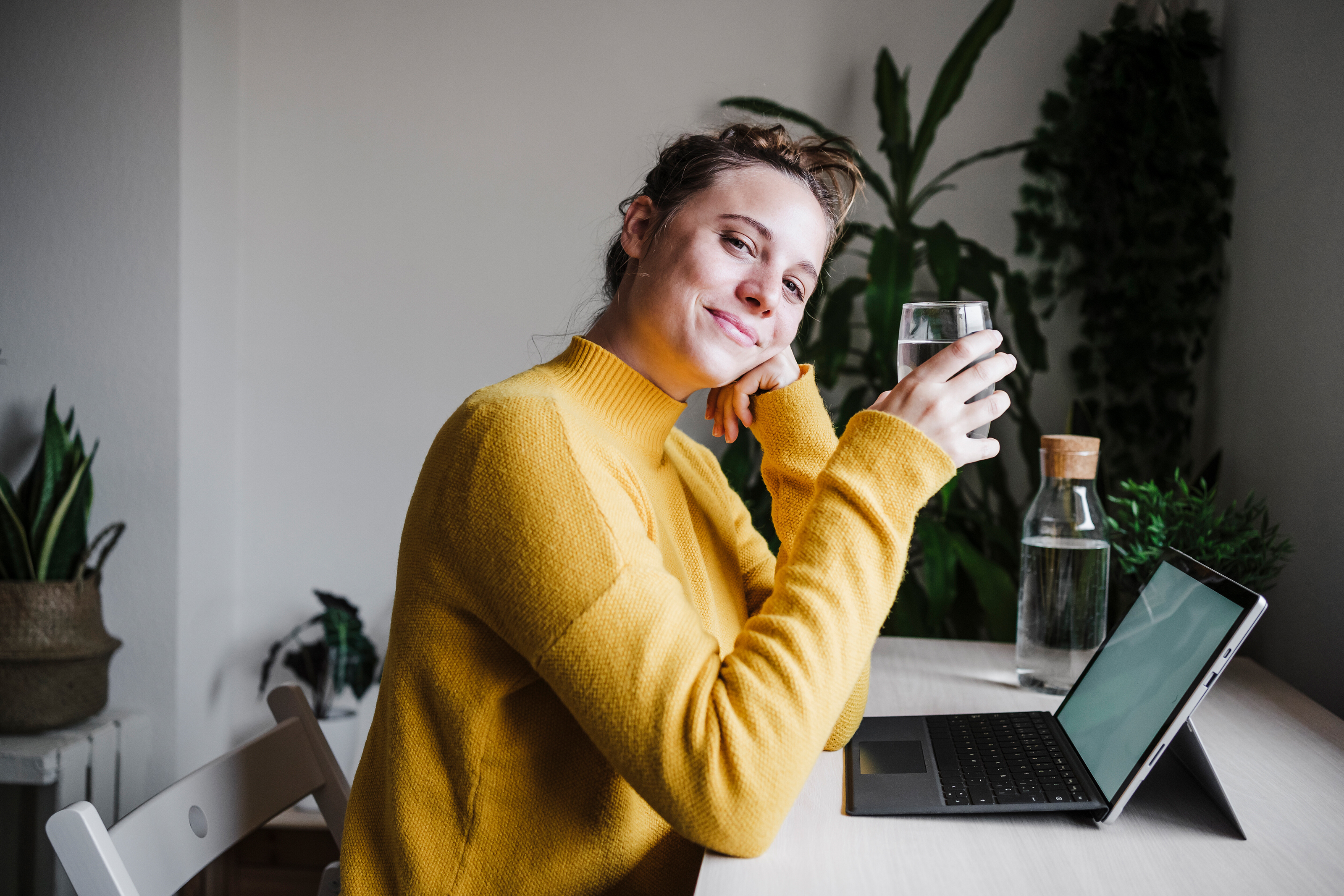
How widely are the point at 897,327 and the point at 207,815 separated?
1612 mm

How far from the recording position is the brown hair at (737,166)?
97 cm

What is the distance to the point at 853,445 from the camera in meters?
0.80

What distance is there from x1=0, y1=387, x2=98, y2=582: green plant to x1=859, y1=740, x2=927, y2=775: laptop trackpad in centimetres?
179

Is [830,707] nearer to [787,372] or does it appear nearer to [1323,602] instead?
[787,372]

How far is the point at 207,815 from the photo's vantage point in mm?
947

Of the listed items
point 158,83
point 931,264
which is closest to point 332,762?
point 931,264

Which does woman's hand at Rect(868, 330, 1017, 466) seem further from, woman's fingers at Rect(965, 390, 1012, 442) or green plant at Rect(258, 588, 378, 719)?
green plant at Rect(258, 588, 378, 719)

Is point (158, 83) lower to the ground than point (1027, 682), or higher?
higher

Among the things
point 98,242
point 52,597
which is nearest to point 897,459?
point 52,597

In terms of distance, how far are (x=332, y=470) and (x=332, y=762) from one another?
4.88 ft

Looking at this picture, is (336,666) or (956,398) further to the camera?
(336,666)

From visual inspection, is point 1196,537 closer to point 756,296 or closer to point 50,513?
point 756,296

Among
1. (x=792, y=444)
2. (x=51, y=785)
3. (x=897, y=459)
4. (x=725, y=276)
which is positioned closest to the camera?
(x=897, y=459)

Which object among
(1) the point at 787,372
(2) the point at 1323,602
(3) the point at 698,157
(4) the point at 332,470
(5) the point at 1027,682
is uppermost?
(3) the point at 698,157
